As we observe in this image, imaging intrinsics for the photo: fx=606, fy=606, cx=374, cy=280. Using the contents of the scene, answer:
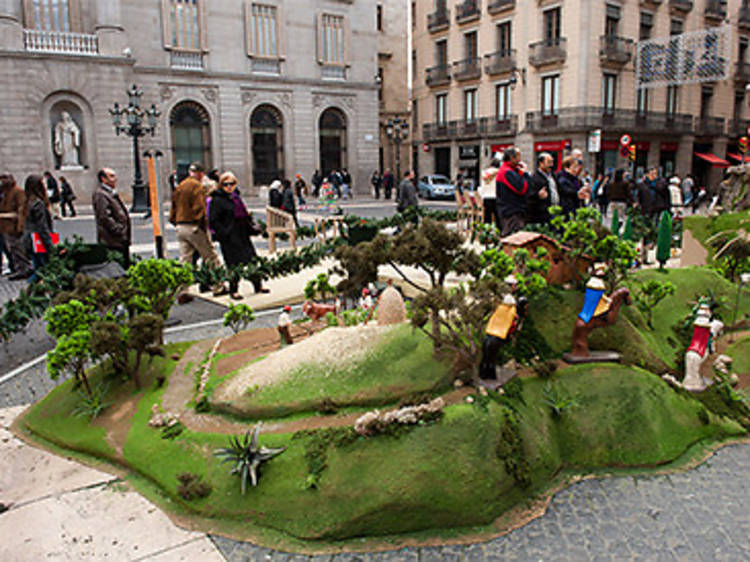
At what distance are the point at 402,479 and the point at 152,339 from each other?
8.33 feet

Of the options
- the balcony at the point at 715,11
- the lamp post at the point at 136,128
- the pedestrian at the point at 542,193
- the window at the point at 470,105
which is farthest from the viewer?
the window at the point at 470,105

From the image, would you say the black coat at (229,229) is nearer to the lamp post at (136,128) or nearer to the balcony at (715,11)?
the lamp post at (136,128)

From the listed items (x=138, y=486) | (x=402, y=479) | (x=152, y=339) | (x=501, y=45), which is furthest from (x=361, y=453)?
(x=501, y=45)

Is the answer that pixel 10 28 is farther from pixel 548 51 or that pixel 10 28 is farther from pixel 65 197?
pixel 548 51

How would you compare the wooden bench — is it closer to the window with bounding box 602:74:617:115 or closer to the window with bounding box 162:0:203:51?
the window with bounding box 162:0:203:51

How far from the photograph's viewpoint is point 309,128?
35219mm

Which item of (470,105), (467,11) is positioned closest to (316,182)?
(470,105)

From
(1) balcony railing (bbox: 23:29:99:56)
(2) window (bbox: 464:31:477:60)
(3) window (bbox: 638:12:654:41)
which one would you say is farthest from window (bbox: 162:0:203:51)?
(3) window (bbox: 638:12:654:41)

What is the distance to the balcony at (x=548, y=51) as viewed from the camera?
31.9 metres

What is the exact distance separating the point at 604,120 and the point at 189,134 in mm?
21951

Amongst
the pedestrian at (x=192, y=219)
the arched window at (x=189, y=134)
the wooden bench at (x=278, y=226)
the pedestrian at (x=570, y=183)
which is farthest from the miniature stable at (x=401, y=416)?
the arched window at (x=189, y=134)

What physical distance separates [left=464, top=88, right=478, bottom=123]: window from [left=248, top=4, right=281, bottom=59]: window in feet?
40.4

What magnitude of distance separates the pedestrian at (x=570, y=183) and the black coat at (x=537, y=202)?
48 cm

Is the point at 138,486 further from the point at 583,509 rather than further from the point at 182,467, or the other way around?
the point at 583,509
